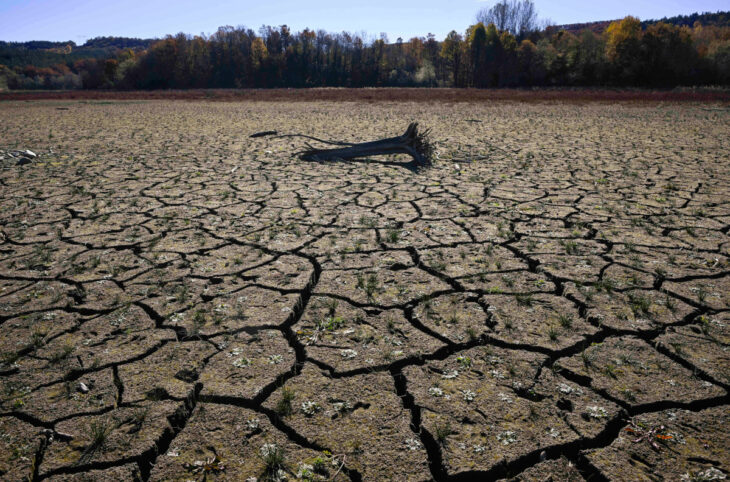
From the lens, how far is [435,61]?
6169 cm

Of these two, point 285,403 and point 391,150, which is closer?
point 285,403

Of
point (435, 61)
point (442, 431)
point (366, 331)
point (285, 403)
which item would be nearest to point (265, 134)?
point (366, 331)

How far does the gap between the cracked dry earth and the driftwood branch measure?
4.81ft

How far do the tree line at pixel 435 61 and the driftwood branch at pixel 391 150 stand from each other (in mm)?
35009

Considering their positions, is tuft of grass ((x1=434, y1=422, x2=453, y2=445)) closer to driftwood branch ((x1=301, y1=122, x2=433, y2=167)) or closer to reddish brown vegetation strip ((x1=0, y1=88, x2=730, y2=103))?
driftwood branch ((x1=301, y1=122, x2=433, y2=167))

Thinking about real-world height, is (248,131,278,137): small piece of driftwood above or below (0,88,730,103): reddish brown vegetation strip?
below

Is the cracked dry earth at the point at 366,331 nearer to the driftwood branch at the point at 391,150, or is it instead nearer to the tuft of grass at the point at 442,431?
the tuft of grass at the point at 442,431

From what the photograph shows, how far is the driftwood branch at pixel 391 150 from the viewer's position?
6.75 metres

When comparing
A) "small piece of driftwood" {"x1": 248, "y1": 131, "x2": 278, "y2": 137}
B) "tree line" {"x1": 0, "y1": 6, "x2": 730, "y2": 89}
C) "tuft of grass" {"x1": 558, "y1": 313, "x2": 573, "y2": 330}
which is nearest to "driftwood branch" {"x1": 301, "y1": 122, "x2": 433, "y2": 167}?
"small piece of driftwood" {"x1": 248, "y1": 131, "x2": 278, "y2": 137}

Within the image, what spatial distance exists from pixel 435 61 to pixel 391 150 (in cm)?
6097

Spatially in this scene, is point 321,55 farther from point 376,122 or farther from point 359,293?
point 359,293

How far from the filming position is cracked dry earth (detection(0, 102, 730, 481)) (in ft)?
5.22

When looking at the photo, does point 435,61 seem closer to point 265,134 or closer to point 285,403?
point 265,134

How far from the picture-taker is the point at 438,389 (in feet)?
6.25
